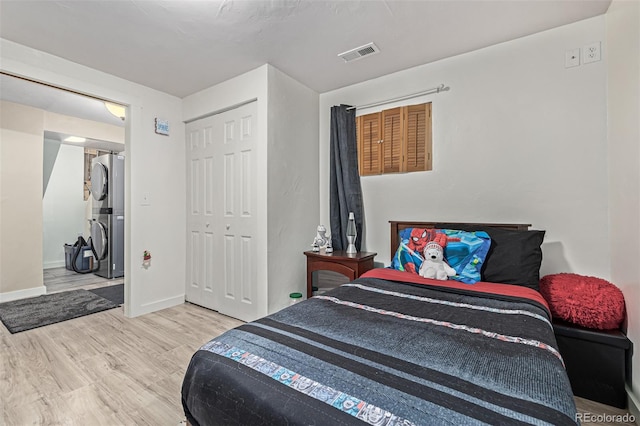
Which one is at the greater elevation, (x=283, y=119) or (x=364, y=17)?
(x=364, y=17)

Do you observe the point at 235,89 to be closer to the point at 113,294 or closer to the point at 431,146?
the point at 431,146

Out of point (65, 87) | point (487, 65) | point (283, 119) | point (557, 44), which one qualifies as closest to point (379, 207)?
point (283, 119)

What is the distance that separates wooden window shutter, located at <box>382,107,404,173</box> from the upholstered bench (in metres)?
1.77

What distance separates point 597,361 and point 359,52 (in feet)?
8.78

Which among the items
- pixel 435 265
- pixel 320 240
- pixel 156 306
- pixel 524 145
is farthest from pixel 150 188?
pixel 524 145

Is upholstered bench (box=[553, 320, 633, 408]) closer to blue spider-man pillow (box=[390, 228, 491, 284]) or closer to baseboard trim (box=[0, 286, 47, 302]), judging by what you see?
blue spider-man pillow (box=[390, 228, 491, 284])

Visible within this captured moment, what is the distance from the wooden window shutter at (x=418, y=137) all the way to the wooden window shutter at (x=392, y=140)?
0.22 feet

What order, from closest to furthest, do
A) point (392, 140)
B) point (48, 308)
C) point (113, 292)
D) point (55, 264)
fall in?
1. point (392, 140)
2. point (48, 308)
3. point (113, 292)
4. point (55, 264)

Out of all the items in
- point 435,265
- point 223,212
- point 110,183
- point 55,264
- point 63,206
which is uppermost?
point 110,183

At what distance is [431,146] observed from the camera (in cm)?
270

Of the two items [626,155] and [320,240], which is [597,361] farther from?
[320,240]

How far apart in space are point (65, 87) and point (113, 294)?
2524 mm

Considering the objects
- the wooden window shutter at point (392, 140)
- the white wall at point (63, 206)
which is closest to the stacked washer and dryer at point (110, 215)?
the white wall at point (63, 206)

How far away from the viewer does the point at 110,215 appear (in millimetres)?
4672
